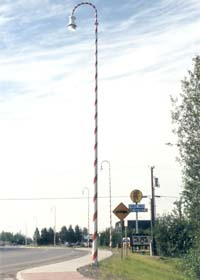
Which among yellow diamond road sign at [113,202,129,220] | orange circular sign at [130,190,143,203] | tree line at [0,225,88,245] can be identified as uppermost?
tree line at [0,225,88,245]

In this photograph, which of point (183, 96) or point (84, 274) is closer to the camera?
point (183, 96)

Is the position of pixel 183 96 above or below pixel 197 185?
above

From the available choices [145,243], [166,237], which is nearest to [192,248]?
[145,243]

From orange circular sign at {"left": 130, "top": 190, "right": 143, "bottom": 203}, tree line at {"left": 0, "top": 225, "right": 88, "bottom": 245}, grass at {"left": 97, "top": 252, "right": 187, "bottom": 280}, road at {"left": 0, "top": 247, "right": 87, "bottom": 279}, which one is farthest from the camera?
tree line at {"left": 0, "top": 225, "right": 88, "bottom": 245}

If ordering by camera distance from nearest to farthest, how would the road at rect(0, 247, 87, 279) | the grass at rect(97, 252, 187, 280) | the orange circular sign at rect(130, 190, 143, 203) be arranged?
the grass at rect(97, 252, 187, 280), the road at rect(0, 247, 87, 279), the orange circular sign at rect(130, 190, 143, 203)

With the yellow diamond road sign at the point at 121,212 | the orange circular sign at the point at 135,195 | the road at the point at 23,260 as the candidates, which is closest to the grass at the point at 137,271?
the yellow diamond road sign at the point at 121,212

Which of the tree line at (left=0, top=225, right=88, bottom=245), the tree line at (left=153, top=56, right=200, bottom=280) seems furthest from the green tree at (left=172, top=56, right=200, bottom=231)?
the tree line at (left=0, top=225, right=88, bottom=245)

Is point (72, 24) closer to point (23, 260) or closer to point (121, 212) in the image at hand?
point (121, 212)

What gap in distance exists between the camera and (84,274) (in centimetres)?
2378

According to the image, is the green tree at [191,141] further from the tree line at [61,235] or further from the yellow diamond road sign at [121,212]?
the tree line at [61,235]

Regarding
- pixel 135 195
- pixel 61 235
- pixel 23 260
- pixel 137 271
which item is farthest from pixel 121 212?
pixel 61 235

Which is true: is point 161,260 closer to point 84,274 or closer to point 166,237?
point 166,237

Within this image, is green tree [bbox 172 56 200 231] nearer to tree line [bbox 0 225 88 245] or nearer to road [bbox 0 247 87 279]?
road [bbox 0 247 87 279]

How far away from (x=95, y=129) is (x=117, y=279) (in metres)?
5.84
